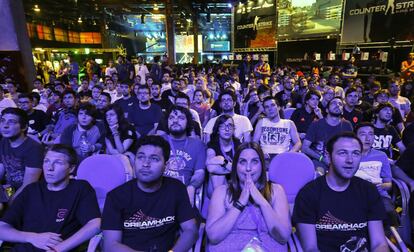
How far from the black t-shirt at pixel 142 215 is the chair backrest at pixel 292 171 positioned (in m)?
1.17

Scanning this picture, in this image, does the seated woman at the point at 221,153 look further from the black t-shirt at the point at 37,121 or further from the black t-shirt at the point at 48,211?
the black t-shirt at the point at 37,121

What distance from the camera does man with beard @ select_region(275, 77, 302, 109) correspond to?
19.8ft

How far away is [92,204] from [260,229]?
1210mm

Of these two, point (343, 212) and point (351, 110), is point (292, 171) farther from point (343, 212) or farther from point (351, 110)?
point (351, 110)

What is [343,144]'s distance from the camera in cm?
195

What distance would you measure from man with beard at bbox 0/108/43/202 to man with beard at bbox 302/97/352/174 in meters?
3.13

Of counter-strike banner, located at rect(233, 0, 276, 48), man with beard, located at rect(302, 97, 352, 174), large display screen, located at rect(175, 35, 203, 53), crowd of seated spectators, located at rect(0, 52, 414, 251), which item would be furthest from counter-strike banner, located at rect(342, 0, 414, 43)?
large display screen, located at rect(175, 35, 203, 53)

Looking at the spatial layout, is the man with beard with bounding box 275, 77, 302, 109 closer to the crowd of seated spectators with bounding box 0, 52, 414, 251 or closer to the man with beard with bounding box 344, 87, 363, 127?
the crowd of seated spectators with bounding box 0, 52, 414, 251

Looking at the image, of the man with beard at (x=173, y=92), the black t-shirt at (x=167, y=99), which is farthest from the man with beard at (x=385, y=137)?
the man with beard at (x=173, y=92)

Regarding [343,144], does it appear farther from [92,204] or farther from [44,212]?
[44,212]

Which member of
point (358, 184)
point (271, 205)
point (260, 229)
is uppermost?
point (358, 184)

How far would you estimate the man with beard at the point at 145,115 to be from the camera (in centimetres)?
474

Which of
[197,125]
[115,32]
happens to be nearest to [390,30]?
[197,125]

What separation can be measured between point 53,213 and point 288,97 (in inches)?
220
